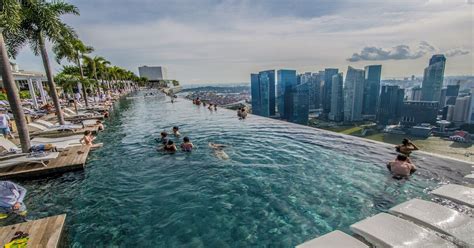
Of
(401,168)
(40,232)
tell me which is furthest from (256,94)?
(40,232)

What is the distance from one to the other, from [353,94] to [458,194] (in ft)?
258

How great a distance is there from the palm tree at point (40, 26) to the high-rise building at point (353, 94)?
251 feet

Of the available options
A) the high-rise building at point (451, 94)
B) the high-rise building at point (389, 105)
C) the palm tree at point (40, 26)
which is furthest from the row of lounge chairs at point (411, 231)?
the high-rise building at point (451, 94)

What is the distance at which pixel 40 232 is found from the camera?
14.7 feet

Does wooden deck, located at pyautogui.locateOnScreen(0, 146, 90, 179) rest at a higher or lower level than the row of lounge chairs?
lower

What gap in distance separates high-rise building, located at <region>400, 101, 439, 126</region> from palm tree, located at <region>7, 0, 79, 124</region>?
243 ft

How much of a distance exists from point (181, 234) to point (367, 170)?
649 centimetres

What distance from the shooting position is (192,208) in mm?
5777

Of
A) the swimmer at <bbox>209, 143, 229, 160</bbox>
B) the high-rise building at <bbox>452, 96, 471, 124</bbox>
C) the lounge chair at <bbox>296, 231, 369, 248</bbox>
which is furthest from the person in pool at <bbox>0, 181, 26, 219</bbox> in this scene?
the high-rise building at <bbox>452, 96, 471, 124</bbox>

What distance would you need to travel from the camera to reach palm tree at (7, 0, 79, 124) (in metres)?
12.0

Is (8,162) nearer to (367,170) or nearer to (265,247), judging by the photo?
(265,247)

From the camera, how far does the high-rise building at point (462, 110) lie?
5509 cm

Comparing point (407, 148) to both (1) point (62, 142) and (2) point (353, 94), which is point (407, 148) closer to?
(1) point (62, 142)

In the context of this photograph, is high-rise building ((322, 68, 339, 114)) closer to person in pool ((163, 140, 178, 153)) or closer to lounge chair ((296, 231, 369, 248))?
person in pool ((163, 140, 178, 153))
